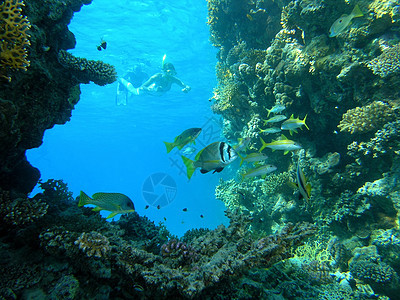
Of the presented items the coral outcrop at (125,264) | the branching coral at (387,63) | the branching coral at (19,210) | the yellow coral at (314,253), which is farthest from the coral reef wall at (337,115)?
the branching coral at (19,210)

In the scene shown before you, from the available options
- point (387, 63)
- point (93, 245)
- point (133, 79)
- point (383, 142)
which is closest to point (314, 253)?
point (383, 142)

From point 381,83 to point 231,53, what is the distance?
6943 mm

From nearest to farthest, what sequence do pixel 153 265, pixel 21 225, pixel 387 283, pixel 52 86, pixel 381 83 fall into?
1. pixel 153 265
2. pixel 21 225
3. pixel 387 283
4. pixel 52 86
5. pixel 381 83

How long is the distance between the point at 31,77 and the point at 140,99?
36.2 m

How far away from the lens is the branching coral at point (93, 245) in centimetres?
275

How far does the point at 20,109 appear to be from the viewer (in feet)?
13.2

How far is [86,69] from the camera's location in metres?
5.62

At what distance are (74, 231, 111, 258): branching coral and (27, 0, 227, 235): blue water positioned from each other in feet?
39.3

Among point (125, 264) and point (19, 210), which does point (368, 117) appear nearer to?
point (125, 264)

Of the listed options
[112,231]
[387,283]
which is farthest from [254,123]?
[112,231]

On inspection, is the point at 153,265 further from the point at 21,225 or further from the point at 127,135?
the point at 127,135

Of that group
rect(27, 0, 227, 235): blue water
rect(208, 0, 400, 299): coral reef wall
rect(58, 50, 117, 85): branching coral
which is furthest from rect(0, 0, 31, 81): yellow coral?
rect(27, 0, 227, 235): blue water

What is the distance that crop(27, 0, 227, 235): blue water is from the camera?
69.3ft

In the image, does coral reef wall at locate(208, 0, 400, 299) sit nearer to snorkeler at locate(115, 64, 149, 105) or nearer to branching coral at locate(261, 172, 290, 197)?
branching coral at locate(261, 172, 290, 197)
